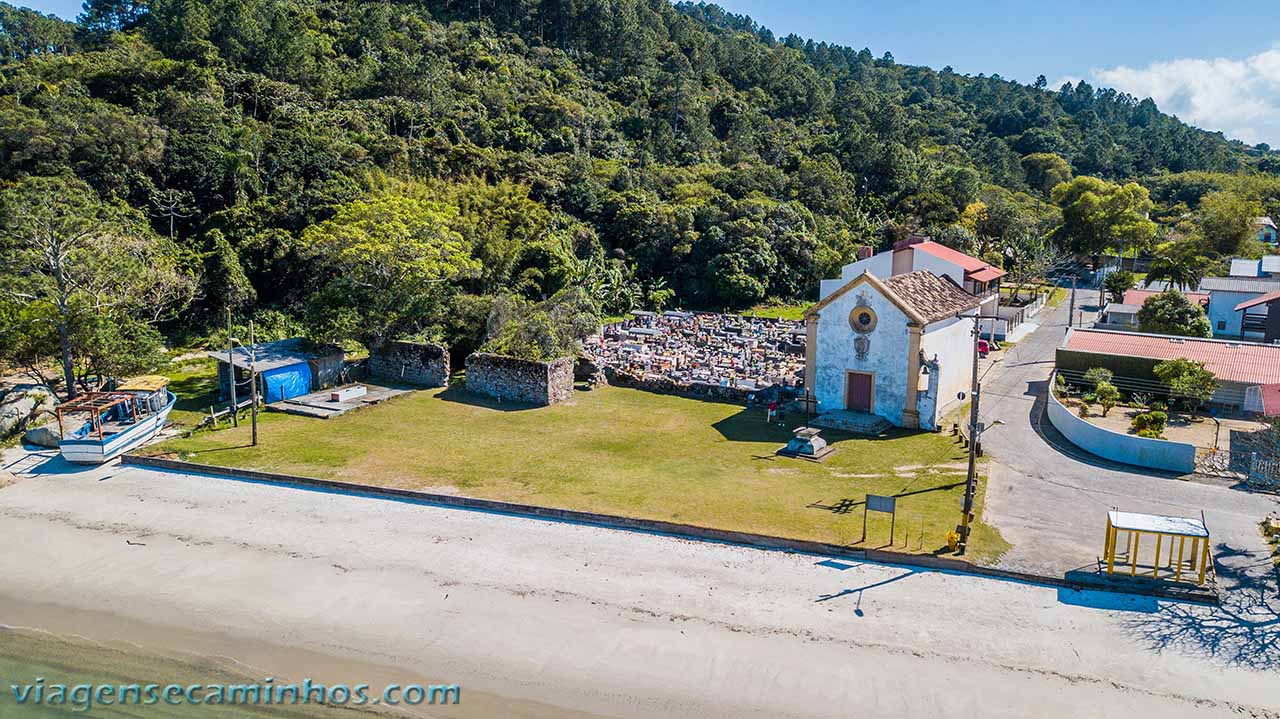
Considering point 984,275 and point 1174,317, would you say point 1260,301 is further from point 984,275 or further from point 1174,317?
Result: point 984,275

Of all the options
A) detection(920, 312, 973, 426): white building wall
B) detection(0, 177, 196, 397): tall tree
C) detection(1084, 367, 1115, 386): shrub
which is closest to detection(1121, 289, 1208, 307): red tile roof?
detection(1084, 367, 1115, 386): shrub

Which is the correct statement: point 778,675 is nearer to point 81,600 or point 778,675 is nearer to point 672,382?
point 81,600

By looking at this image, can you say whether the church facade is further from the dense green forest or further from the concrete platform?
the concrete platform

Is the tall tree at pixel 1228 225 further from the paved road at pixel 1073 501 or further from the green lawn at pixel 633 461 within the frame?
the green lawn at pixel 633 461

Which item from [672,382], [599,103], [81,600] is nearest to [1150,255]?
[599,103]

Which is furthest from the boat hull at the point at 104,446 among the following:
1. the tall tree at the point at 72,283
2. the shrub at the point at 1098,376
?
the shrub at the point at 1098,376

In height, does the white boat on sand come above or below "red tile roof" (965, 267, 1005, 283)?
below
